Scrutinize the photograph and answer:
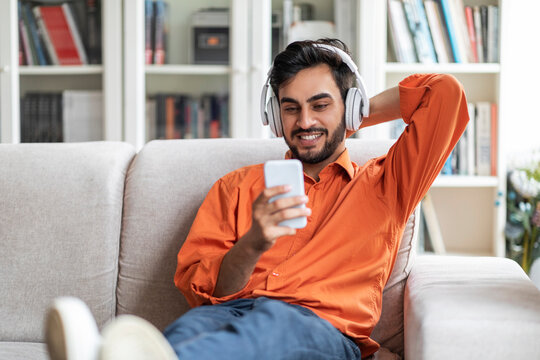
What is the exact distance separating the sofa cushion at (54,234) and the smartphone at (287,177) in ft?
2.17

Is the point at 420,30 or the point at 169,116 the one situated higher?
the point at 420,30

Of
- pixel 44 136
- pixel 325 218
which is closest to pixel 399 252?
pixel 325 218

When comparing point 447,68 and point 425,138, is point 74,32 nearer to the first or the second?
point 447,68

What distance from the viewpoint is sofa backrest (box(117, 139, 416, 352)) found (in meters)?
1.41

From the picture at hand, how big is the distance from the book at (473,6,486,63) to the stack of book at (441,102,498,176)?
0.64ft

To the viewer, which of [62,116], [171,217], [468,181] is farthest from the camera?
[62,116]

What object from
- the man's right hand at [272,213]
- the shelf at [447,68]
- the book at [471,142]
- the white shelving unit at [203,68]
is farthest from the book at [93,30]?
the man's right hand at [272,213]

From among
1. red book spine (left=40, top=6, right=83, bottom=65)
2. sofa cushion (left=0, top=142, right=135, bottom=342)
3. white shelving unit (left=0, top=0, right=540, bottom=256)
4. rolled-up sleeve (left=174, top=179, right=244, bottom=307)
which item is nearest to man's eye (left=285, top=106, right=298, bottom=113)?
rolled-up sleeve (left=174, top=179, right=244, bottom=307)

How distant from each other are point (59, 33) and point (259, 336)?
2023mm

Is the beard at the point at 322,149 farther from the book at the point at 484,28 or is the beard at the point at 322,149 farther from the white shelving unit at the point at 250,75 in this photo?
the book at the point at 484,28

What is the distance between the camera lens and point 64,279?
57.7 inches

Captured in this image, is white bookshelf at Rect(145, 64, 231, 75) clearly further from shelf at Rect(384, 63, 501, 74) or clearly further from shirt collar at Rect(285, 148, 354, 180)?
shirt collar at Rect(285, 148, 354, 180)

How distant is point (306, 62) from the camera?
140cm

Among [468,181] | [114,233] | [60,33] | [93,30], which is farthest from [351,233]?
[60,33]
